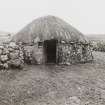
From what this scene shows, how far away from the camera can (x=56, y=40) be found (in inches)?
588

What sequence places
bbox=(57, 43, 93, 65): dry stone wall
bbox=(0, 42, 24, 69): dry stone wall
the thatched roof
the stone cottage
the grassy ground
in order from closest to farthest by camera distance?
the grassy ground → bbox=(0, 42, 24, 69): dry stone wall → the stone cottage → the thatched roof → bbox=(57, 43, 93, 65): dry stone wall

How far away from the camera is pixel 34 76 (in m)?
11.9

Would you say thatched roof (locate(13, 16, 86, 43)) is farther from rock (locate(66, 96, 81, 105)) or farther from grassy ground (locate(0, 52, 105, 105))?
rock (locate(66, 96, 81, 105))

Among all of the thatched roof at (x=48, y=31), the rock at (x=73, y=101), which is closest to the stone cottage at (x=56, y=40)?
the thatched roof at (x=48, y=31)

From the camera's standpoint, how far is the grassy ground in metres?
9.11

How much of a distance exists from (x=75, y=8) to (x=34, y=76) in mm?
171929

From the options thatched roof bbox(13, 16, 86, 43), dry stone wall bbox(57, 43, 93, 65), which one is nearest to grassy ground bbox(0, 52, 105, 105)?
dry stone wall bbox(57, 43, 93, 65)

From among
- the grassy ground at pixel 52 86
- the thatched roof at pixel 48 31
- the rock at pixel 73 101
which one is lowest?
the rock at pixel 73 101

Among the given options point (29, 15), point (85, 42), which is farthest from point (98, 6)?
point (85, 42)

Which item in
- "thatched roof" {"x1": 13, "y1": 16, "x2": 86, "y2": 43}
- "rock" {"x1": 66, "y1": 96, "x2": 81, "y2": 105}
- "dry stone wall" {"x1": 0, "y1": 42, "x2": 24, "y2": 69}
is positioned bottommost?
"rock" {"x1": 66, "y1": 96, "x2": 81, "y2": 105}

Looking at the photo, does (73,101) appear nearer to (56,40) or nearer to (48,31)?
(56,40)

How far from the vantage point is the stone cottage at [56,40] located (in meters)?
14.4

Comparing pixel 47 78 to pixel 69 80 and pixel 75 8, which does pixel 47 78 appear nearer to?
pixel 69 80

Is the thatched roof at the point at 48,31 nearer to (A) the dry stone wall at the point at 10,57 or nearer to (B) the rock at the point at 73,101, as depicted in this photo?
(A) the dry stone wall at the point at 10,57
